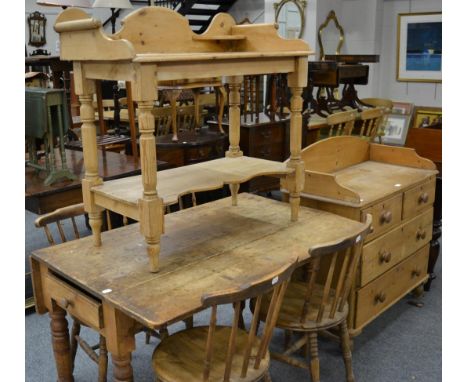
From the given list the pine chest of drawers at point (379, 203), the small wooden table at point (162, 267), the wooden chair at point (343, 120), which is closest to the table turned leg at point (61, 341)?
the small wooden table at point (162, 267)

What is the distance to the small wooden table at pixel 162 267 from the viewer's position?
6.18 feet

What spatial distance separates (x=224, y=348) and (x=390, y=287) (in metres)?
1.41

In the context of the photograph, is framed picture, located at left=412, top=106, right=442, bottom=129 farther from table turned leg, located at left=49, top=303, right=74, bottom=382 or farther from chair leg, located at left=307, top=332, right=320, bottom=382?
table turned leg, located at left=49, top=303, right=74, bottom=382

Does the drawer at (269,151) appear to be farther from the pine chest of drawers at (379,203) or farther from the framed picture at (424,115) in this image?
the framed picture at (424,115)

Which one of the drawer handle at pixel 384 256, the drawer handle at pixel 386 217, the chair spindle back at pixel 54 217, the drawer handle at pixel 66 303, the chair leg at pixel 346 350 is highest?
the chair spindle back at pixel 54 217

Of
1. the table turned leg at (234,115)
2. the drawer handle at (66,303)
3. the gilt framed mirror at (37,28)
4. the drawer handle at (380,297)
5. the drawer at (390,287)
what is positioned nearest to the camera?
the drawer handle at (66,303)

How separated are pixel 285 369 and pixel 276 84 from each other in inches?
146

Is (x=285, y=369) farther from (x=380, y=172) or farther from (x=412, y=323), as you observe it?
(x=380, y=172)

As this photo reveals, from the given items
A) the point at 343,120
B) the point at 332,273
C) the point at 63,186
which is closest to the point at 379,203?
the point at 332,273

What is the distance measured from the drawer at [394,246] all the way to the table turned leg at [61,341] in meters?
1.51

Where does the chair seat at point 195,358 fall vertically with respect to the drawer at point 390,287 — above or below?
above

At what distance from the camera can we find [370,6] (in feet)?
24.1

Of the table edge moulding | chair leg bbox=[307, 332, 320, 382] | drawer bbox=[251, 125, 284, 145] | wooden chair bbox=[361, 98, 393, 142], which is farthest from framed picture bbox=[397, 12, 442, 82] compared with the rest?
chair leg bbox=[307, 332, 320, 382]

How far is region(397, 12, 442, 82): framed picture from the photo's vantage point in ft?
23.4
